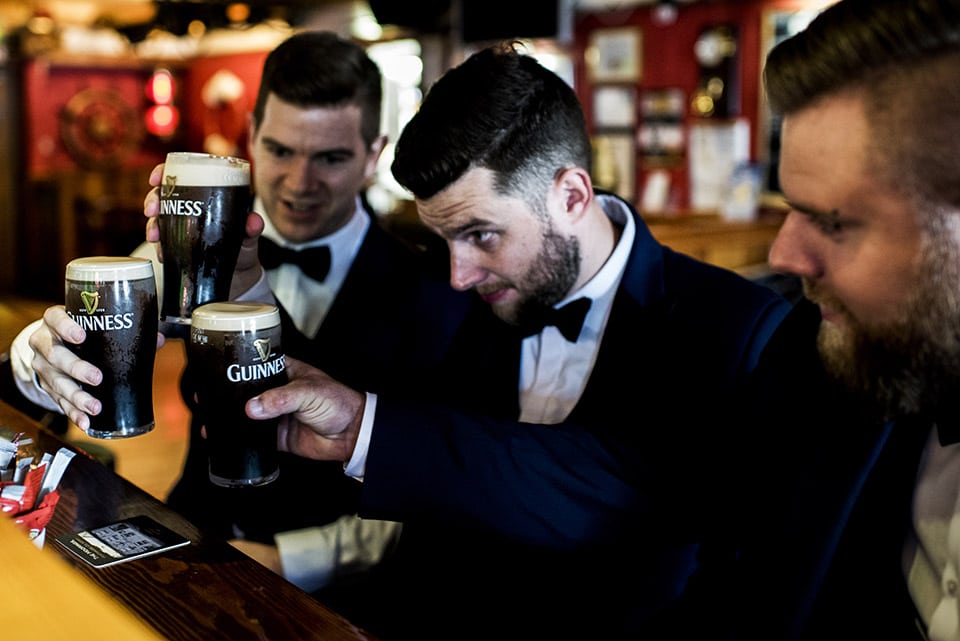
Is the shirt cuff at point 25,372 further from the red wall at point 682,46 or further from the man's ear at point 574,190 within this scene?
the red wall at point 682,46

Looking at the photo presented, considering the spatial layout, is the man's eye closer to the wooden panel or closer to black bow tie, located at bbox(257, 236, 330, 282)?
black bow tie, located at bbox(257, 236, 330, 282)

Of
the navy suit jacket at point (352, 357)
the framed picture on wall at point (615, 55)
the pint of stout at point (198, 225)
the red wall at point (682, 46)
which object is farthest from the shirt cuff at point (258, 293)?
the framed picture on wall at point (615, 55)

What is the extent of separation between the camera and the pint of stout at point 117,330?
1.21 metres

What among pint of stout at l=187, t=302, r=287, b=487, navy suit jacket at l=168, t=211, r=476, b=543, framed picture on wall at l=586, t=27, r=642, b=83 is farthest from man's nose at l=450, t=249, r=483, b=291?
framed picture on wall at l=586, t=27, r=642, b=83

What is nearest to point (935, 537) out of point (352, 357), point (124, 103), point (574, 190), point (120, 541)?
point (574, 190)

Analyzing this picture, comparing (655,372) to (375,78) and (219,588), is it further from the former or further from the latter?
(375,78)

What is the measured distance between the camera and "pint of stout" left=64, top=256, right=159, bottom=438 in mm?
1211

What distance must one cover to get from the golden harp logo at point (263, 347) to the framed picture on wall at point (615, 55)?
23.4 feet

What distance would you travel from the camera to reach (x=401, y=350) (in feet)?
6.74

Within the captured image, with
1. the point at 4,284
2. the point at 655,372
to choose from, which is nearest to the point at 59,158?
the point at 4,284

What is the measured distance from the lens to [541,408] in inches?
71.7

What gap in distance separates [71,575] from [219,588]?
383 millimetres

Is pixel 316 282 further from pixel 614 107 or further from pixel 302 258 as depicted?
pixel 614 107

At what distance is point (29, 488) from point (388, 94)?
7.25ft
